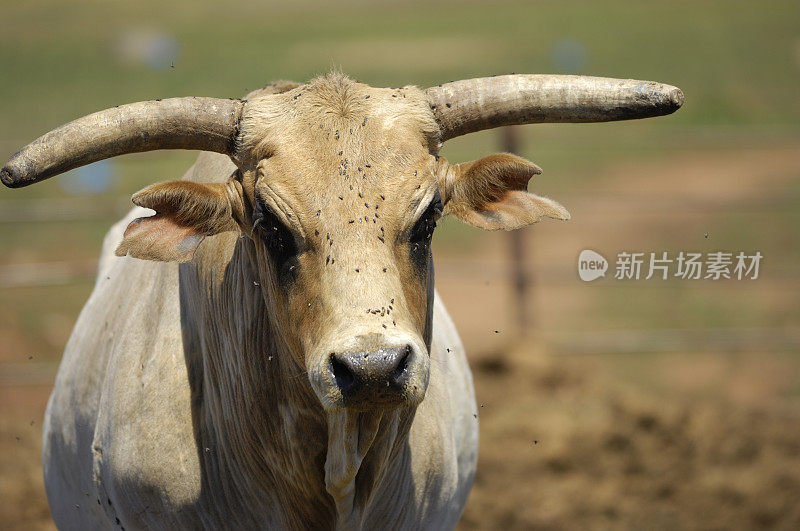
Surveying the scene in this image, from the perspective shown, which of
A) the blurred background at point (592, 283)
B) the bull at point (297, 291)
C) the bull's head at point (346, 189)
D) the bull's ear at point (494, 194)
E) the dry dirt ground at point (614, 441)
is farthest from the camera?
the blurred background at point (592, 283)

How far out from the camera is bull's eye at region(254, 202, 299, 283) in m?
2.99

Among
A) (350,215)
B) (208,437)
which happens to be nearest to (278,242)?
(350,215)

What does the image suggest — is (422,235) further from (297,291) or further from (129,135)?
(129,135)

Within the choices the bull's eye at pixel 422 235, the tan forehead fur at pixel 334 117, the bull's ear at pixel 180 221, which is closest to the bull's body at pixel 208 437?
the bull's ear at pixel 180 221

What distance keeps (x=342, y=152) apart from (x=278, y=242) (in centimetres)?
32

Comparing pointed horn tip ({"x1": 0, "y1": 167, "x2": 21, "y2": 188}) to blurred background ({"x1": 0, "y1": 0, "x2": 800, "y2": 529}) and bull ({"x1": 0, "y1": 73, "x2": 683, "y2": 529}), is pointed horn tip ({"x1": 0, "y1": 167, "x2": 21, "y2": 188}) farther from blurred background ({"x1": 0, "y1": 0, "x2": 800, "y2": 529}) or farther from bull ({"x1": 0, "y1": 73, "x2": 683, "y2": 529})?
blurred background ({"x1": 0, "y1": 0, "x2": 800, "y2": 529})

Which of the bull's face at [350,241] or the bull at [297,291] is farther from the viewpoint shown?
the bull at [297,291]

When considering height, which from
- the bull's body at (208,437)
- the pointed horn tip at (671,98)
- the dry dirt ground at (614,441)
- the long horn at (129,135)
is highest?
the pointed horn tip at (671,98)

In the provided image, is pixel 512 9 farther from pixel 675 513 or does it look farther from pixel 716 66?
pixel 675 513

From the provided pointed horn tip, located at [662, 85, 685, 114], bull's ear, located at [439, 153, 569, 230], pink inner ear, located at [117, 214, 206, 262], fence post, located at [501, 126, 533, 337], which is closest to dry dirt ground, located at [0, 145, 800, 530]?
fence post, located at [501, 126, 533, 337]

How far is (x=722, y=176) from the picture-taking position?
54.0 feet

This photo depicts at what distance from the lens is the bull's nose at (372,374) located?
8.66 ft

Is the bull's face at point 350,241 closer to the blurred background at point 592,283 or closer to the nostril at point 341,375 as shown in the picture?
the nostril at point 341,375

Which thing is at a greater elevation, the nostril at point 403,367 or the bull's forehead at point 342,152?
the bull's forehead at point 342,152
